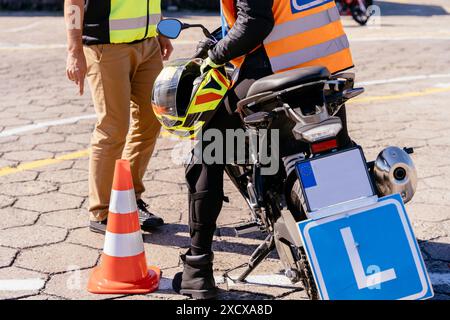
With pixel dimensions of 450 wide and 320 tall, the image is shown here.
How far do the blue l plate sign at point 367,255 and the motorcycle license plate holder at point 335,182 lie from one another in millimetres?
46

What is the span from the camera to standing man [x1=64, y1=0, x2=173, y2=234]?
12.8 feet

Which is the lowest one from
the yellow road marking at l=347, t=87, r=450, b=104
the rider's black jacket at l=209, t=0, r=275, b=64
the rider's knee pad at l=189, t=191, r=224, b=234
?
the yellow road marking at l=347, t=87, r=450, b=104

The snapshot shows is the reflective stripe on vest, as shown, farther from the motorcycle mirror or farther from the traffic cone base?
the traffic cone base

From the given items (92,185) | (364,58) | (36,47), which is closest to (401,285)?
(92,185)

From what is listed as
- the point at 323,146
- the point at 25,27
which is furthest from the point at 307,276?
the point at 25,27

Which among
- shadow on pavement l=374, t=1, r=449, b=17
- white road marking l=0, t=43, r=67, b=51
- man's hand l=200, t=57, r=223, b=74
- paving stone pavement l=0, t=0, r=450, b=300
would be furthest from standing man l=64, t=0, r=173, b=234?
shadow on pavement l=374, t=1, r=449, b=17

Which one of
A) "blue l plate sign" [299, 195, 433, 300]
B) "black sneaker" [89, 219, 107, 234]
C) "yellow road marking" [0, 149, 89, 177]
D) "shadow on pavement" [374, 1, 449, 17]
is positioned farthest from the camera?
"shadow on pavement" [374, 1, 449, 17]

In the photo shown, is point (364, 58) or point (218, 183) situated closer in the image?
point (218, 183)

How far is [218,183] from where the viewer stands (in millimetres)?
3207

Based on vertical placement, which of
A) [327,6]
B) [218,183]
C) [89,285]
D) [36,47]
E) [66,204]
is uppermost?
[327,6]

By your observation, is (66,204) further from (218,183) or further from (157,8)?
(218,183)

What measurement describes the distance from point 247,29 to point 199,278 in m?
1.16

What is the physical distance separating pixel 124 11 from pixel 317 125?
170 cm

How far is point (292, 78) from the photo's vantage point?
2.77 m
